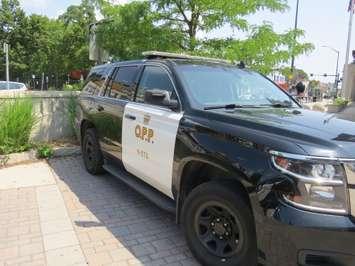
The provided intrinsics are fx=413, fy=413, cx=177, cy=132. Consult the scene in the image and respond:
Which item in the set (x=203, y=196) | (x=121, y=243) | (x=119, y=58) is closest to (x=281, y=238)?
(x=203, y=196)

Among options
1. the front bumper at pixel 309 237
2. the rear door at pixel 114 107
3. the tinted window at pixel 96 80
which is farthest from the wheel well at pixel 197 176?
the tinted window at pixel 96 80

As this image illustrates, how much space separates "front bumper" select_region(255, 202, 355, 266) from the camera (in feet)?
8.46

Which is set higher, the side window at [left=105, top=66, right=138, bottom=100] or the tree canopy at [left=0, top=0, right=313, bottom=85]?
the tree canopy at [left=0, top=0, right=313, bottom=85]

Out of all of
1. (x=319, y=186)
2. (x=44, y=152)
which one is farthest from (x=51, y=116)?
(x=319, y=186)

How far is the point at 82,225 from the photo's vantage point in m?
4.61

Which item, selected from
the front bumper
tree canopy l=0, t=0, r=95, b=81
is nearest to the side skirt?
the front bumper

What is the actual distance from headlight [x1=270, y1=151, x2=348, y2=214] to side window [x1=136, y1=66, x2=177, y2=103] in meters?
1.77

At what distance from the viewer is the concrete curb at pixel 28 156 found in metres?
7.19

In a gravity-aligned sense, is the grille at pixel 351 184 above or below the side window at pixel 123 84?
below

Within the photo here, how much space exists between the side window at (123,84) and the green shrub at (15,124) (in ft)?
7.77

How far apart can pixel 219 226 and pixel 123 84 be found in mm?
2762

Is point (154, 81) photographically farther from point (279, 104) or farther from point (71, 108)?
point (71, 108)

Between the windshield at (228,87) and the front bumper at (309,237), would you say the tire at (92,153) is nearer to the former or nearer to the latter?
the windshield at (228,87)

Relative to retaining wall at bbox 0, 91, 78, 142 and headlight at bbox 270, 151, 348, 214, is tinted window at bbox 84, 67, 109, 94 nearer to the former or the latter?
retaining wall at bbox 0, 91, 78, 142
